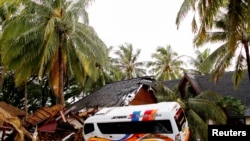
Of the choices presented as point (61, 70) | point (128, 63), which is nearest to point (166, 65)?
point (128, 63)

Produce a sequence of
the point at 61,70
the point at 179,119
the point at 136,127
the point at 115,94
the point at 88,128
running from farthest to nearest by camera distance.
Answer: the point at 115,94, the point at 61,70, the point at 88,128, the point at 136,127, the point at 179,119

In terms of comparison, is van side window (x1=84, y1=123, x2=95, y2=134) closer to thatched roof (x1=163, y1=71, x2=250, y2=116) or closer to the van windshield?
the van windshield

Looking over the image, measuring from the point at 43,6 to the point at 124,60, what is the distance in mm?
17091

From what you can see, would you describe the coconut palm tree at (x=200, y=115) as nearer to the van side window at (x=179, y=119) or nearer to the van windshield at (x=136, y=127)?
the van side window at (x=179, y=119)

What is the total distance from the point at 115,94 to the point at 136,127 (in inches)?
296

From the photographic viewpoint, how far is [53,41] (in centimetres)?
1859

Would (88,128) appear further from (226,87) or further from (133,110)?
(226,87)

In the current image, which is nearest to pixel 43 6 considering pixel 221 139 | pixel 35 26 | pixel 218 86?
pixel 35 26

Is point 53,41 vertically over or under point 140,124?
over

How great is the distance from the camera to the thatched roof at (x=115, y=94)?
2076cm

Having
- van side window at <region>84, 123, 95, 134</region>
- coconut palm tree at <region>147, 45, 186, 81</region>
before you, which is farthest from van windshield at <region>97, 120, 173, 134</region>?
coconut palm tree at <region>147, 45, 186, 81</region>

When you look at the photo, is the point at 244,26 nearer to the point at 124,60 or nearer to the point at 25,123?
the point at 25,123

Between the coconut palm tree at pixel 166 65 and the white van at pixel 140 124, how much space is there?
19.4 m

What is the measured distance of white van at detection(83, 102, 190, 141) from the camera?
13.6 meters
